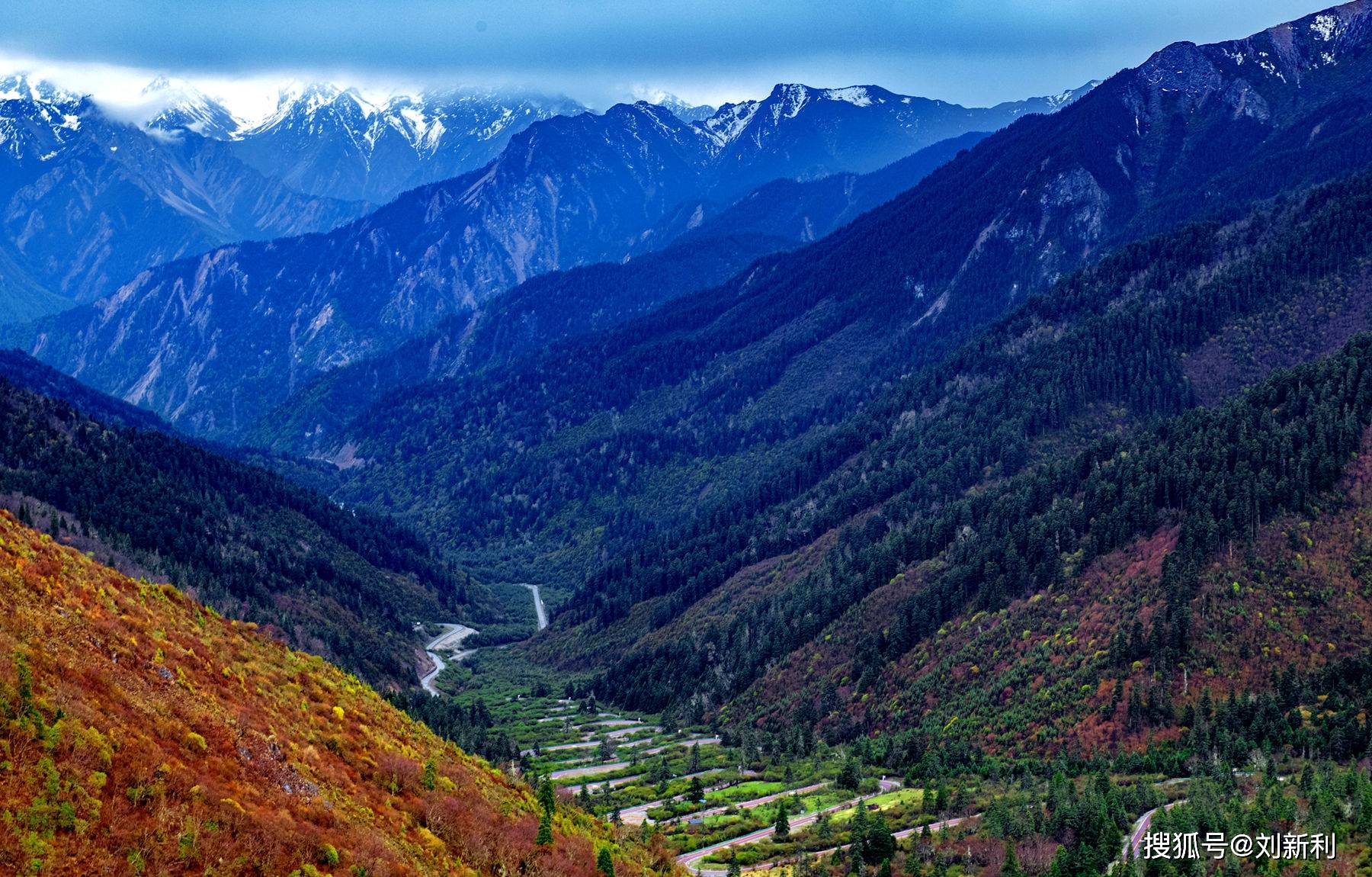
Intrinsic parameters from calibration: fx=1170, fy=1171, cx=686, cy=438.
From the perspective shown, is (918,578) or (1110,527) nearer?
(1110,527)

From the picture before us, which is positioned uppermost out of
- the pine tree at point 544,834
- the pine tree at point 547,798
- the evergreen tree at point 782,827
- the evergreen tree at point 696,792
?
the pine tree at point 544,834

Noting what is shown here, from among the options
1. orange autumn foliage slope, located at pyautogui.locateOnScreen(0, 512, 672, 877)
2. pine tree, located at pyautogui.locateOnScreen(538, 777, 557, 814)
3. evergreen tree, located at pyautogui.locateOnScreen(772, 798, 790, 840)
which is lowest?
evergreen tree, located at pyautogui.locateOnScreen(772, 798, 790, 840)

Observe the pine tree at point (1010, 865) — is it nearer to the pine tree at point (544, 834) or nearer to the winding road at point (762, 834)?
the winding road at point (762, 834)

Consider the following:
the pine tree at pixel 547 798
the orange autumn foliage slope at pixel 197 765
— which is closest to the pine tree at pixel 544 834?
the orange autumn foliage slope at pixel 197 765

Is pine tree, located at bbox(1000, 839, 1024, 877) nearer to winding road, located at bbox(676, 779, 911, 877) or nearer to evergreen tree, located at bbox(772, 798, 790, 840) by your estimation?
winding road, located at bbox(676, 779, 911, 877)

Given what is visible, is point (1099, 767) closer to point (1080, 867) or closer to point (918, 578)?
point (1080, 867)

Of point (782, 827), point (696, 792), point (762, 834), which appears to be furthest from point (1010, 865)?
point (696, 792)

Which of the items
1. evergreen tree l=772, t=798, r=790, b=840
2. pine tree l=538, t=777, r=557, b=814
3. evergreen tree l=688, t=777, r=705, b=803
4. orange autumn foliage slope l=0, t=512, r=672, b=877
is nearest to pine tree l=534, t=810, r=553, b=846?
orange autumn foliage slope l=0, t=512, r=672, b=877

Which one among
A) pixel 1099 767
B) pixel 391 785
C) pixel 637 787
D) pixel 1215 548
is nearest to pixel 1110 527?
pixel 1215 548
